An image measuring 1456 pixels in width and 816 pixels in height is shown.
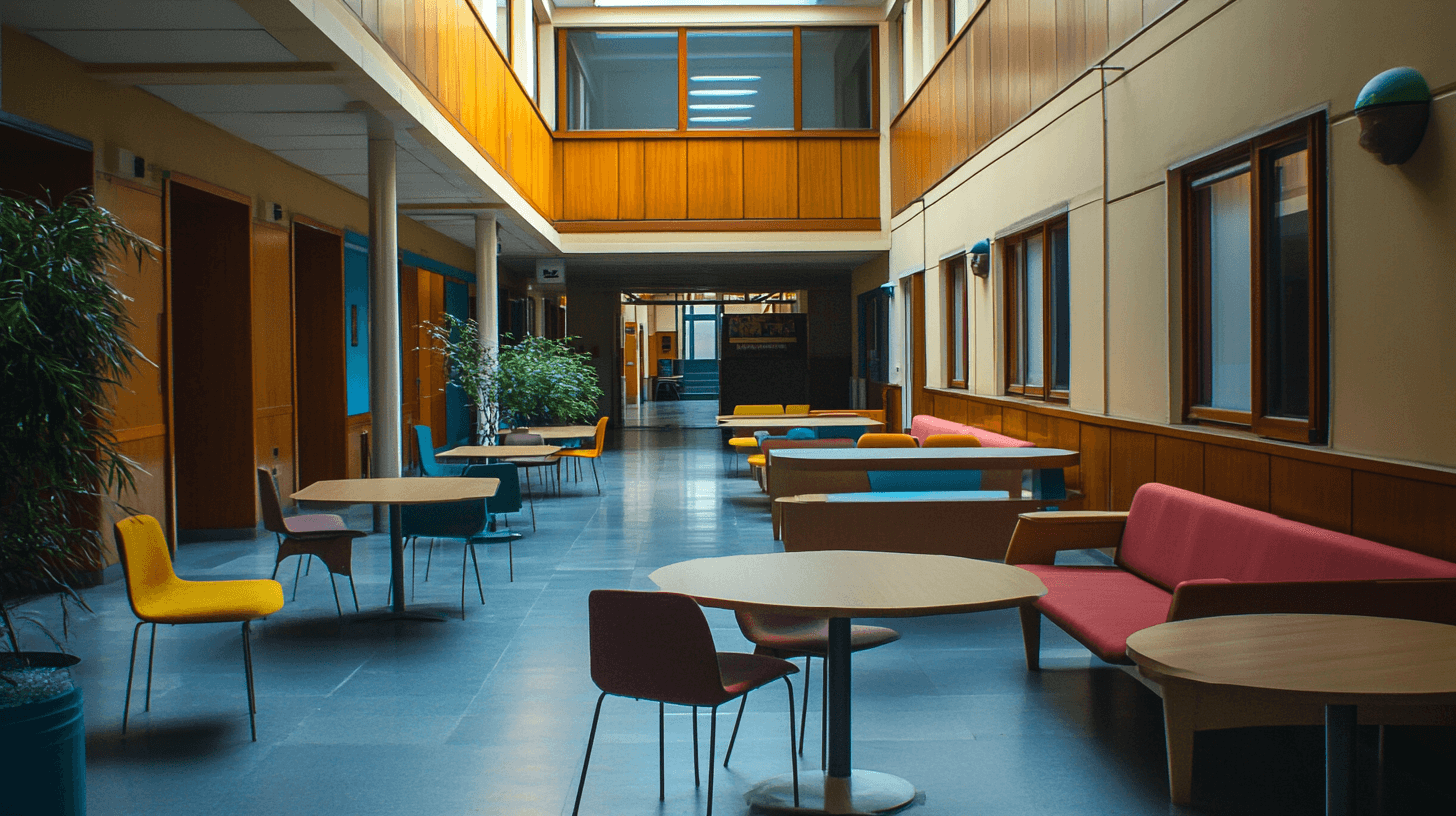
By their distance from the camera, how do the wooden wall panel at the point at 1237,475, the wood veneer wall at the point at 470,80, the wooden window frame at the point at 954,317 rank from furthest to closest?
1. the wooden window frame at the point at 954,317
2. the wood veneer wall at the point at 470,80
3. the wooden wall panel at the point at 1237,475

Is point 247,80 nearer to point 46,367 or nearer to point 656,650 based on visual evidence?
point 46,367

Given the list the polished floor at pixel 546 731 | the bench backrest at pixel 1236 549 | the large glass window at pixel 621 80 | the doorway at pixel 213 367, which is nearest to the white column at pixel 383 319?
the doorway at pixel 213 367

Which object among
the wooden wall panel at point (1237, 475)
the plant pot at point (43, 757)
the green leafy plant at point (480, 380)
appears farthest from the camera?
the green leafy plant at point (480, 380)

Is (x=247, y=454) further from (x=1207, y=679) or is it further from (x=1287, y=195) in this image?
(x=1207, y=679)

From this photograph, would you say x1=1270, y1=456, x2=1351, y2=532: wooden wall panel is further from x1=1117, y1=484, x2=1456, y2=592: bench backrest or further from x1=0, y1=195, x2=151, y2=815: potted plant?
x1=0, y1=195, x2=151, y2=815: potted plant

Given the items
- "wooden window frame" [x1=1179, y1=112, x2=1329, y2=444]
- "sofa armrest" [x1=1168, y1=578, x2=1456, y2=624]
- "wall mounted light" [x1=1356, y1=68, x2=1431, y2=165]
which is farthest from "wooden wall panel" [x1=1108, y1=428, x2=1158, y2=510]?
"sofa armrest" [x1=1168, y1=578, x2=1456, y2=624]

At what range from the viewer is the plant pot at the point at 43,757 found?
2.76 meters

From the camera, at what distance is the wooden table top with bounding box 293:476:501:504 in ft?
17.1

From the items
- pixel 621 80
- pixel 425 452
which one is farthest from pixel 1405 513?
pixel 621 80

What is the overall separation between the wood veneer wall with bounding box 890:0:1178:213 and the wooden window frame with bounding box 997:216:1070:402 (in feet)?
2.88

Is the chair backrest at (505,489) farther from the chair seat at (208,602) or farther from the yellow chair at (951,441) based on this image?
the yellow chair at (951,441)

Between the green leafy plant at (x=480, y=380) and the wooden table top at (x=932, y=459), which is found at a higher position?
the green leafy plant at (x=480, y=380)

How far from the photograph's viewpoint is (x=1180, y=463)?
5453 millimetres

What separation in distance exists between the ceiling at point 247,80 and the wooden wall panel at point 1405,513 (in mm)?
4714
